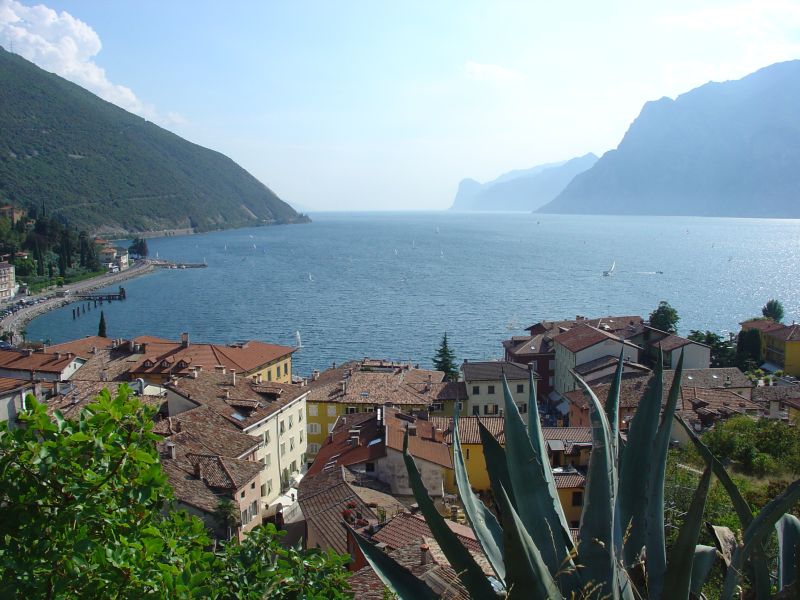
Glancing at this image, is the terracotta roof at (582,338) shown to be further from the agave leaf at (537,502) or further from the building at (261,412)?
the agave leaf at (537,502)

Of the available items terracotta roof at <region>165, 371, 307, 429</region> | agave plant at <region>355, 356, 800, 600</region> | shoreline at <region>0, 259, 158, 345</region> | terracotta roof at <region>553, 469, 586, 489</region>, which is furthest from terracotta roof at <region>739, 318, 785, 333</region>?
shoreline at <region>0, 259, 158, 345</region>

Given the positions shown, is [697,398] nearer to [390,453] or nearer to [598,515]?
[390,453]

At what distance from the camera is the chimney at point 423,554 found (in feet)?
33.9

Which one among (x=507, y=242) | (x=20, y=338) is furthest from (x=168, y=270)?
(x=507, y=242)

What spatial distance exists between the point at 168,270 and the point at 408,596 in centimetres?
12445

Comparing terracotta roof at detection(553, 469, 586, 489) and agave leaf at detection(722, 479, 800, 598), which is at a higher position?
agave leaf at detection(722, 479, 800, 598)

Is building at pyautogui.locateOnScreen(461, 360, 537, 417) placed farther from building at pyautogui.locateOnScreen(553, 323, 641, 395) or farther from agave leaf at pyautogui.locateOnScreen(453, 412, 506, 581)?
agave leaf at pyautogui.locateOnScreen(453, 412, 506, 581)

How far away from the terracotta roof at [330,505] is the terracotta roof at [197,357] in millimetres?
15706

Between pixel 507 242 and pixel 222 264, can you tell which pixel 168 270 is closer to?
pixel 222 264

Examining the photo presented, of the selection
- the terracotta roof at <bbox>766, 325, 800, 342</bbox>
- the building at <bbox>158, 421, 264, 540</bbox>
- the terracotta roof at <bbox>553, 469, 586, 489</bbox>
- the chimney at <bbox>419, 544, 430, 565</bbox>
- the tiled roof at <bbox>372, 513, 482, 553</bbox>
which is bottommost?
the terracotta roof at <bbox>766, 325, 800, 342</bbox>

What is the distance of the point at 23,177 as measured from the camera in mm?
171750

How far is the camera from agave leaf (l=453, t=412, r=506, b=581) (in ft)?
10.7

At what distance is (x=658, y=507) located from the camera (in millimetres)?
3139

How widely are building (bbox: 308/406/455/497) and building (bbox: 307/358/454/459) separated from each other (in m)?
6.95
